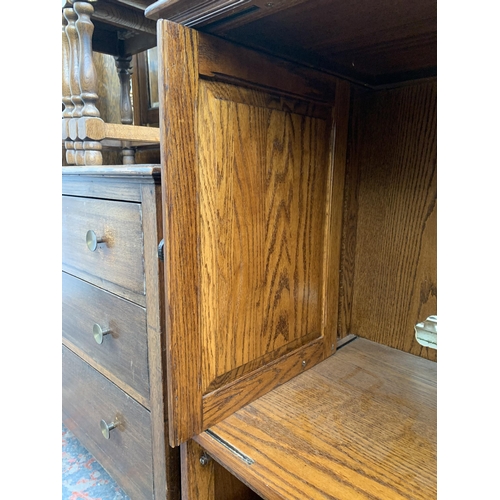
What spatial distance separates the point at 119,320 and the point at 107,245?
148mm

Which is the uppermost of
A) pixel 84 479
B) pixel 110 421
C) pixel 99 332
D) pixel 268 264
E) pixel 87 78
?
pixel 87 78

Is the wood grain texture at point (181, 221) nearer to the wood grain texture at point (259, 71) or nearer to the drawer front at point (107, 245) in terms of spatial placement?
the wood grain texture at point (259, 71)

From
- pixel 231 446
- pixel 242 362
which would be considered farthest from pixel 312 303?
pixel 231 446

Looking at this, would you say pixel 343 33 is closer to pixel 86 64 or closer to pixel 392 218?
pixel 392 218

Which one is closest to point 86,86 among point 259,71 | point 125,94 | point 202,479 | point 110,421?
point 125,94

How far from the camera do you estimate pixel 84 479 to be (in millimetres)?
1025

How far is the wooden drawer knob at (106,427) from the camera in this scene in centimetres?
86

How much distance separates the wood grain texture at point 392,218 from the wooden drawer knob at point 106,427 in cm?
56

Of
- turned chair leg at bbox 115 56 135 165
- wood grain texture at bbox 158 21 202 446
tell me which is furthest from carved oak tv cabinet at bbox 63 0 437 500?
turned chair leg at bbox 115 56 135 165

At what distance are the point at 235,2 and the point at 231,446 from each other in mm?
594

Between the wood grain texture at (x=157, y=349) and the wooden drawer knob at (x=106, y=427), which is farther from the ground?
the wood grain texture at (x=157, y=349)

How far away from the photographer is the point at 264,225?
0.68 meters

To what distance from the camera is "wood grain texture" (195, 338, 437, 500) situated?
0.53m

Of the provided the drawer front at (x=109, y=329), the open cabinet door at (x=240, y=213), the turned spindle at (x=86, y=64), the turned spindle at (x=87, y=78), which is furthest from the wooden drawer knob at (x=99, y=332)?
the turned spindle at (x=86, y=64)
